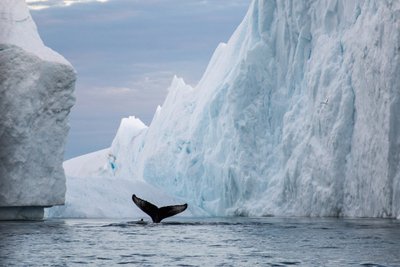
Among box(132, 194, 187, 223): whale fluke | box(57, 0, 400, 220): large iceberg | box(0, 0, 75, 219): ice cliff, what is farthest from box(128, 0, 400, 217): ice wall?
box(0, 0, 75, 219): ice cliff

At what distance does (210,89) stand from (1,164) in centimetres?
2796

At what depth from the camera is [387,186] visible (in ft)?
117

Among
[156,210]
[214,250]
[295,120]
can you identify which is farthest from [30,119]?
[214,250]

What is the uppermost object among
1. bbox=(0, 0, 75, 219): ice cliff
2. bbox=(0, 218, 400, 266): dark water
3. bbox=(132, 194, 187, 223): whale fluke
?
bbox=(0, 0, 75, 219): ice cliff

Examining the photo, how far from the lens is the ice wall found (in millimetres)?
37438

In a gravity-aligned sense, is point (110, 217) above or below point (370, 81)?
below

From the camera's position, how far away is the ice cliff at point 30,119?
3762 centimetres

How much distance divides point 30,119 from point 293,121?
54.6 feet

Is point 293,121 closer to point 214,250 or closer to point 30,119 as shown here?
point 30,119

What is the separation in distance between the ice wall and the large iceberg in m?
0.07

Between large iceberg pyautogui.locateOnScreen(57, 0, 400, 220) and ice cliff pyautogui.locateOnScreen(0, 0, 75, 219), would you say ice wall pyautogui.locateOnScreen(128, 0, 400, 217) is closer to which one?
large iceberg pyautogui.locateOnScreen(57, 0, 400, 220)

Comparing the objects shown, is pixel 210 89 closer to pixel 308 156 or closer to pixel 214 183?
pixel 214 183

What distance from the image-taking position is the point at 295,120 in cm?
4800

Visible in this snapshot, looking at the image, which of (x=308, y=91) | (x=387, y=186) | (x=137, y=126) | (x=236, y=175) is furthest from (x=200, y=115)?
(x=387, y=186)
